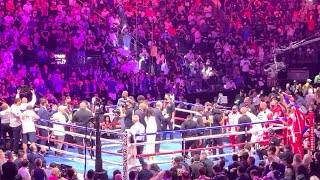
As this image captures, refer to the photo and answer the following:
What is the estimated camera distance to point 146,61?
26.5 m

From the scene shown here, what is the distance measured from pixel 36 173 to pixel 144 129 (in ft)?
12.5

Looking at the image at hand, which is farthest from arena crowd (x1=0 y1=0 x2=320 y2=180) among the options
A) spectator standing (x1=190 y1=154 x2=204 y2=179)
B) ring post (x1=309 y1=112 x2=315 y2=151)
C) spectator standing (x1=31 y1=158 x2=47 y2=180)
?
spectator standing (x1=31 y1=158 x2=47 y2=180)

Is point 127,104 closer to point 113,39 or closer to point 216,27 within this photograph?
point 113,39

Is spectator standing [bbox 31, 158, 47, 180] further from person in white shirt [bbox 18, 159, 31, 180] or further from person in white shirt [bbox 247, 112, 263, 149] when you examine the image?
person in white shirt [bbox 247, 112, 263, 149]

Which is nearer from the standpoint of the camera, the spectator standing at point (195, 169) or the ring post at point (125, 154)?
the spectator standing at point (195, 169)

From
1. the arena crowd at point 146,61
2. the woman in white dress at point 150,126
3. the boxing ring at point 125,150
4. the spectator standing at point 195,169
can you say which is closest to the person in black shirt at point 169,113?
the arena crowd at point 146,61

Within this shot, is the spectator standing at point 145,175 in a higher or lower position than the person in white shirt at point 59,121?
lower

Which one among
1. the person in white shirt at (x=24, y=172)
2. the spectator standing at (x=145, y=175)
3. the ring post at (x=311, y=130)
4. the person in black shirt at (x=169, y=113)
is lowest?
the spectator standing at (x=145, y=175)

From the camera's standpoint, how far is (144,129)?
52.3 feet

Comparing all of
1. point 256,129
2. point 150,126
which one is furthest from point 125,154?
point 256,129

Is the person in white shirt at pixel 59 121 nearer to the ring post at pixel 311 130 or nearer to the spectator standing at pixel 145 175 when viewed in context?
the spectator standing at pixel 145 175

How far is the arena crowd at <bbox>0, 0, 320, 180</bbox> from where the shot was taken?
1755 centimetres

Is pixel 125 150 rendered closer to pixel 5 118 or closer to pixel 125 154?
pixel 125 154

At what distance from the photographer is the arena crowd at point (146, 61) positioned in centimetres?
1755
